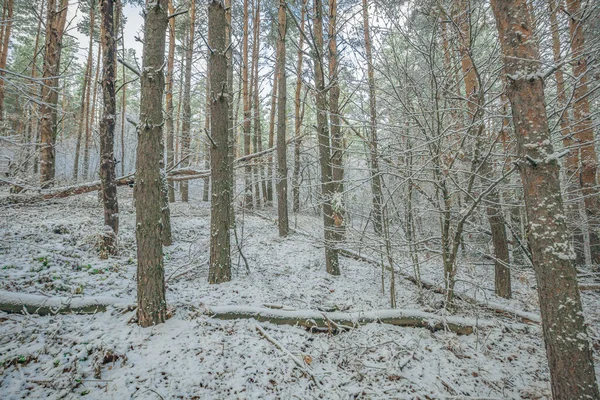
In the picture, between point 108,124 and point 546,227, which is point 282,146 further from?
point 546,227

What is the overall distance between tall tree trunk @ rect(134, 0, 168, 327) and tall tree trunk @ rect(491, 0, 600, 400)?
364 centimetres

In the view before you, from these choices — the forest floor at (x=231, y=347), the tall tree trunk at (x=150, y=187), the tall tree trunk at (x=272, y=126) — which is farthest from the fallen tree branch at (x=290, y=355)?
the tall tree trunk at (x=272, y=126)

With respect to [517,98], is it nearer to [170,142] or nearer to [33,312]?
[33,312]

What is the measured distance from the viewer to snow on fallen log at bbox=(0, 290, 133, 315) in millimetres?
2996

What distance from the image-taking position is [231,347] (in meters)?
2.98

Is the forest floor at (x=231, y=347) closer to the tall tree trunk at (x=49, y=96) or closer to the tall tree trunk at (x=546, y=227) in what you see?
the tall tree trunk at (x=546, y=227)

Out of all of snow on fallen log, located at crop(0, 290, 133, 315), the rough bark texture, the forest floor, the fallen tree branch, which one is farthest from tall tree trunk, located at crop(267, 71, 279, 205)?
the fallen tree branch

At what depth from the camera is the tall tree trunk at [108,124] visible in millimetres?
4875

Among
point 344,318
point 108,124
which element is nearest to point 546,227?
point 344,318

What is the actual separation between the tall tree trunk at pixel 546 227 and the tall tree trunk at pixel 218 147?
378 cm

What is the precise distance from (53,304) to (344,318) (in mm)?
3564

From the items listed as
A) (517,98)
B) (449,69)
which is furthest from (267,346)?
(449,69)

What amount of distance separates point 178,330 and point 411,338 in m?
2.87

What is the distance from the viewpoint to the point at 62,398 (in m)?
2.19
